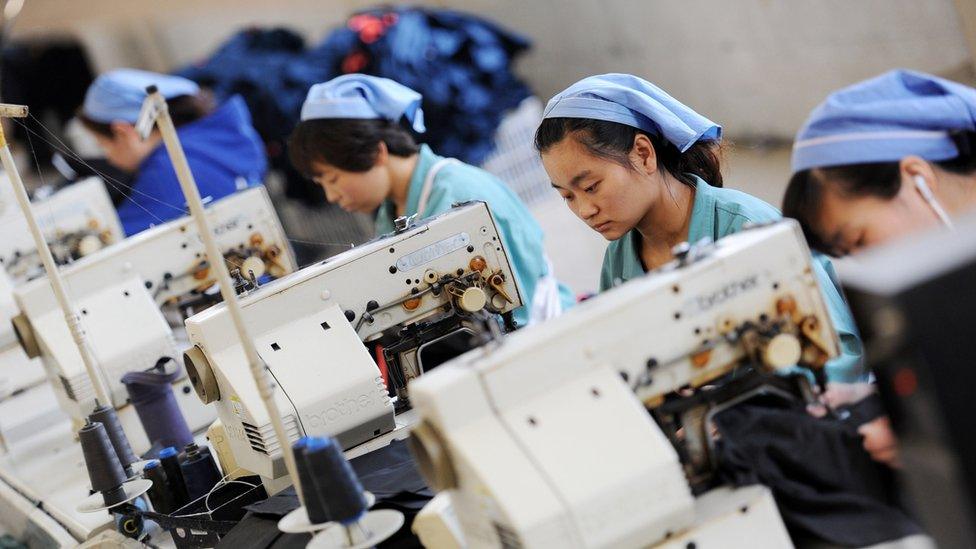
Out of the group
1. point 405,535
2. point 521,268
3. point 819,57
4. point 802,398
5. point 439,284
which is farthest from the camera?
point 819,57

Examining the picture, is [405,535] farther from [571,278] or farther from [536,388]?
[571,278]

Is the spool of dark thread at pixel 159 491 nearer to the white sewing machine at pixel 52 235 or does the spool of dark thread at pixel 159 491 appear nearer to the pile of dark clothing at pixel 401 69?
the white sewing machine at pixel 52 235

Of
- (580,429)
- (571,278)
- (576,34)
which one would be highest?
(576,34)

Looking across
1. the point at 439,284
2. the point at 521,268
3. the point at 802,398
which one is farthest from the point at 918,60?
the point at 802,398

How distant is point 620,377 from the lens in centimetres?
191

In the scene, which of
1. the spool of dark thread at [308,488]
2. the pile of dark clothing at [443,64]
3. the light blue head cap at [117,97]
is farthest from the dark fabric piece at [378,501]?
the pile of dark clothing at [443,64]

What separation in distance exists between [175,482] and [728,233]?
1.45m

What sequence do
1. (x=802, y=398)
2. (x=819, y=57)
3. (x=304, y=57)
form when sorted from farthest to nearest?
(x=304, y=57) < (x=819, y=57) < (x=802, y=398)

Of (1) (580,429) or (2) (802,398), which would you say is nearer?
(1) (580,429)

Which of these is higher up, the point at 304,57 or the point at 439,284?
the point at 304,57

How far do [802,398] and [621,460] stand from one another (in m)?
0.46

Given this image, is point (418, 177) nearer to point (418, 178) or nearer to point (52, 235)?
point (418, 178)

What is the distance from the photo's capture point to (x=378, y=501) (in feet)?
7.75

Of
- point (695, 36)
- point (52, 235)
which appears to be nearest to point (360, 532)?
point (52, 235)
